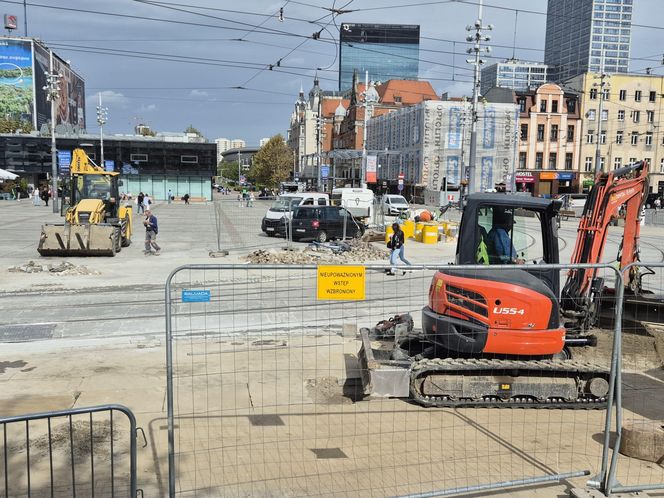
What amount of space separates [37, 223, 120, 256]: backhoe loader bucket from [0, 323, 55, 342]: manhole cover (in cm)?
965

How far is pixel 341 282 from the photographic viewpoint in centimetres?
532

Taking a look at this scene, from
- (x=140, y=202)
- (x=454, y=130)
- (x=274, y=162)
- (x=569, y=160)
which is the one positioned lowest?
(x=140, y=202)

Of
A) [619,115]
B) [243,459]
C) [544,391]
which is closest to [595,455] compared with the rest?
[544,391]

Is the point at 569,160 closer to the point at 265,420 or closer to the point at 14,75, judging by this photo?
the point at 265,420

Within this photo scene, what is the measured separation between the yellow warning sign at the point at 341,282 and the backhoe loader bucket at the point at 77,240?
56.7ft

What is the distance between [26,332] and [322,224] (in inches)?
659

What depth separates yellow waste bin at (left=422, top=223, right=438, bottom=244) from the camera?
27469 mm

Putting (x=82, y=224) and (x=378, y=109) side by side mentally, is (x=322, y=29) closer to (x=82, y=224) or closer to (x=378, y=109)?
(x=82, y=224)

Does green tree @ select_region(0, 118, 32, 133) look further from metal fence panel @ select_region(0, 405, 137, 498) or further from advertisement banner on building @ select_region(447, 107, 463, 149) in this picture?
metal fence panel @ select_region(0, 405, 137, 498)

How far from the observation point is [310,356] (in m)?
9.72

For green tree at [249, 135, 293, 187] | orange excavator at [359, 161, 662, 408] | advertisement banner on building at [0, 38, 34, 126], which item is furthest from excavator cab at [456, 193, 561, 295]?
advertisement banner on building at [0, 38, 34, 126]

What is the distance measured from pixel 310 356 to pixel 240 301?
178 inches

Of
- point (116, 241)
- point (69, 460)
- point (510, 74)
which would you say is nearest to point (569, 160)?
point (116, 241)

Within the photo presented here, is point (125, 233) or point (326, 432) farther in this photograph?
point (125, 233)
